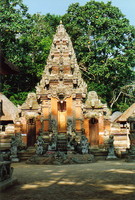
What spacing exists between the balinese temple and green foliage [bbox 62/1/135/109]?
11.3m

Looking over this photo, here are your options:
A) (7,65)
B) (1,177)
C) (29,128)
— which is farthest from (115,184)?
(29,128)

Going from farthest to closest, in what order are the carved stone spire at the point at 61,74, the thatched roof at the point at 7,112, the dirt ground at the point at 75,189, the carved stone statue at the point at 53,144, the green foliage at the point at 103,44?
the green foliage at the point at 103,44, the thatched roof at the point at 7,112, the carved stone spire at the point at 61,74, the carved stone statue at the point at 53,144, the dirt ground at the point at 75,189

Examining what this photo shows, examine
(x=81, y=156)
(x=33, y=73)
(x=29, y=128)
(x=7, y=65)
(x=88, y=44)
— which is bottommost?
(x=81, y=156)

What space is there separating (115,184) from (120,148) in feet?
40.5

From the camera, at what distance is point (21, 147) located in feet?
61.0

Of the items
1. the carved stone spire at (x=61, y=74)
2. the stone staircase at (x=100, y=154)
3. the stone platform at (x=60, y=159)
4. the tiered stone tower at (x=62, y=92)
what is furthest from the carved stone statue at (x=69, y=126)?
the stone platform at (x=60, y=159)

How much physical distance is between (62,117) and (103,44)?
1538 centimetres

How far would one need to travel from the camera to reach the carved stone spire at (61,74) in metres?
18.6

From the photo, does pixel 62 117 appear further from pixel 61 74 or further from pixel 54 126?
pixel 61 74

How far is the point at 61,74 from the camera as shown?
1892cm

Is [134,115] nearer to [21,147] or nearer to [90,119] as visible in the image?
[90,119]

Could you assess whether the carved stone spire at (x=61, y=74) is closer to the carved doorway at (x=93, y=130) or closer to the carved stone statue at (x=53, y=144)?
the carved doorway at (x=93, y=130)

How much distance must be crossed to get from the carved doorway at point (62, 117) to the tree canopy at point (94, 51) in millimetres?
11601

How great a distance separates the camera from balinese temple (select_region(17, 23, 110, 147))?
60.1 feet
